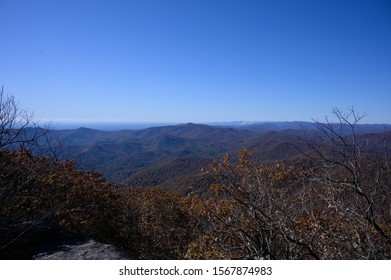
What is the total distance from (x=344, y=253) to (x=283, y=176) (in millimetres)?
3418

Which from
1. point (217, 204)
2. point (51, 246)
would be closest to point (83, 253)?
point (51, 246)

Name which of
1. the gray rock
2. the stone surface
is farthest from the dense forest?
the gray rock

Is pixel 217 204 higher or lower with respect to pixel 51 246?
lower

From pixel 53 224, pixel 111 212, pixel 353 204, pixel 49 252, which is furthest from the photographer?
pixel 111 212

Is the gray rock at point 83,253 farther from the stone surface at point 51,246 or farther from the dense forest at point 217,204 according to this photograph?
the dense forest at point 217,204

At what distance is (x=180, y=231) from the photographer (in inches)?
468

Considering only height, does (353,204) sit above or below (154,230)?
above

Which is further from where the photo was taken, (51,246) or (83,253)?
(51,246)

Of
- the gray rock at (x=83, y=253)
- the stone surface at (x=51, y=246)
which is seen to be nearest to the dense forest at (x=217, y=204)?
the stone surface at (x=51, y=246)

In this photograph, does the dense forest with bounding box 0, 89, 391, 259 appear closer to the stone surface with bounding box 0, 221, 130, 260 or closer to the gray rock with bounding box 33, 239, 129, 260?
the stone surface with bounding box 0, 221, 130, 260

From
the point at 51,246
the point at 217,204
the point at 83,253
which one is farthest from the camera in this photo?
the point at 217,204

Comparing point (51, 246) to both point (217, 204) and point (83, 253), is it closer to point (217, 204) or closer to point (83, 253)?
point (83, 253)
